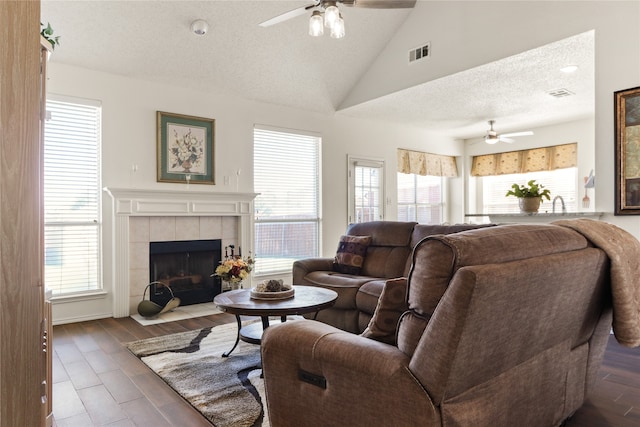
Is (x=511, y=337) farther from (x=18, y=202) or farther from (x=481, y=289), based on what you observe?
(x=18, y=202)

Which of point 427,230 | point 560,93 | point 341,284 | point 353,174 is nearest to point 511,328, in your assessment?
point 341,284

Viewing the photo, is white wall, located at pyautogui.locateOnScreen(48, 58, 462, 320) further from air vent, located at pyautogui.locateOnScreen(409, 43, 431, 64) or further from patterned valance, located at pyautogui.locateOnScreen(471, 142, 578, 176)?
patterned valance, located at pyautogui.locateOnScreen(471, 142, 578, 176)

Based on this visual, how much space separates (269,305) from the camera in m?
2.60

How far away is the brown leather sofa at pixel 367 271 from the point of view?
132 inches

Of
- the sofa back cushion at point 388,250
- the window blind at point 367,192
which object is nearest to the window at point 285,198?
the window blind at point 367,192

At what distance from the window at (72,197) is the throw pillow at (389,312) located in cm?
378

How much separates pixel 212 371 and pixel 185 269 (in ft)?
7.90

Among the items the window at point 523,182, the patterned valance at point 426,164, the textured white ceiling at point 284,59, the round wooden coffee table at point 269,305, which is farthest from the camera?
the patterned valance at point 426,164

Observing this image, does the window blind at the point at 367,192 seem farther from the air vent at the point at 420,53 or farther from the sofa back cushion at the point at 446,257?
the sofa back cushion at the point at 446,257

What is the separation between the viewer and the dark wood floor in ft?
7.07

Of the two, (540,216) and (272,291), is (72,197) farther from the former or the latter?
(540,216)

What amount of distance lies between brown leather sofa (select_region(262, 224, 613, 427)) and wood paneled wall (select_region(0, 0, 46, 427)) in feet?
3.29

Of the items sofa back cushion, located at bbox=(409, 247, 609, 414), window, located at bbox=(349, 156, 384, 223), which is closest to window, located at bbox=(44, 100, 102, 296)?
window, located at bbox=(349, 156, 384, 223)

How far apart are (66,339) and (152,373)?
135 cm
